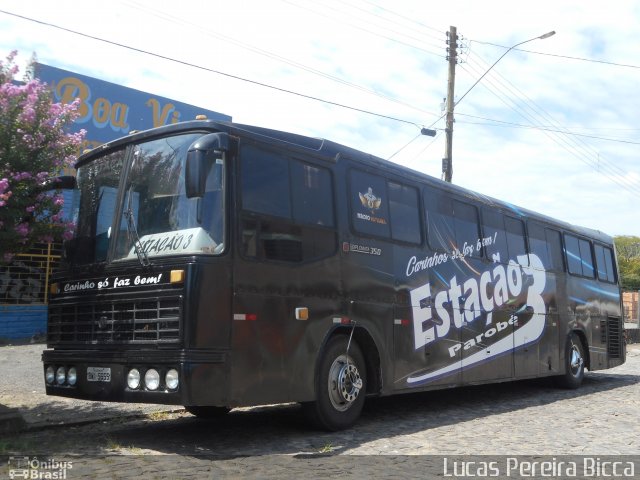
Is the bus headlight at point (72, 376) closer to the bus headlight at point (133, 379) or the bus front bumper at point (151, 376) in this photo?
the bus front bumper at point (151, 376)

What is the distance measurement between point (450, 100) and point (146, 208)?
1475 centimetres

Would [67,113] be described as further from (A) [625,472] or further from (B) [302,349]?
(A) [625,472]

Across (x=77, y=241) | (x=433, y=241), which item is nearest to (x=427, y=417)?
(x=433, y=241)

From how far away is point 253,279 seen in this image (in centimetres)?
669

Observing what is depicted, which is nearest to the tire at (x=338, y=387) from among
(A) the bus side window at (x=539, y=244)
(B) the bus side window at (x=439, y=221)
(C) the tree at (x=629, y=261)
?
(B) the bus side window at (x=439, y=221)

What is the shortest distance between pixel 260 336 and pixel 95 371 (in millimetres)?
1710

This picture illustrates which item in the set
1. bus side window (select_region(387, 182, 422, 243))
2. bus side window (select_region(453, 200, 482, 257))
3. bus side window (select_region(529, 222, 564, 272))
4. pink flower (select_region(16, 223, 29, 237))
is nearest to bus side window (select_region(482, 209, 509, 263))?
bus side window (select_region(453, 200, 482, 257))

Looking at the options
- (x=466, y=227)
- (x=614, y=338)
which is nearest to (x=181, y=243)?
→ (x=466, y=227)

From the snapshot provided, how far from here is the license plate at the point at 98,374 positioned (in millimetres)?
6633

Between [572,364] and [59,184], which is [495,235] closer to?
[572,364]

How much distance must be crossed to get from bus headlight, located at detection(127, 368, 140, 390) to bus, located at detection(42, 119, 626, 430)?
0.01 meters

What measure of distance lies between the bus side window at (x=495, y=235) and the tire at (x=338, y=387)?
13.5 ft

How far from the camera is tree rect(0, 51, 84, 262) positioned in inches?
290

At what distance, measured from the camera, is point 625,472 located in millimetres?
6117
